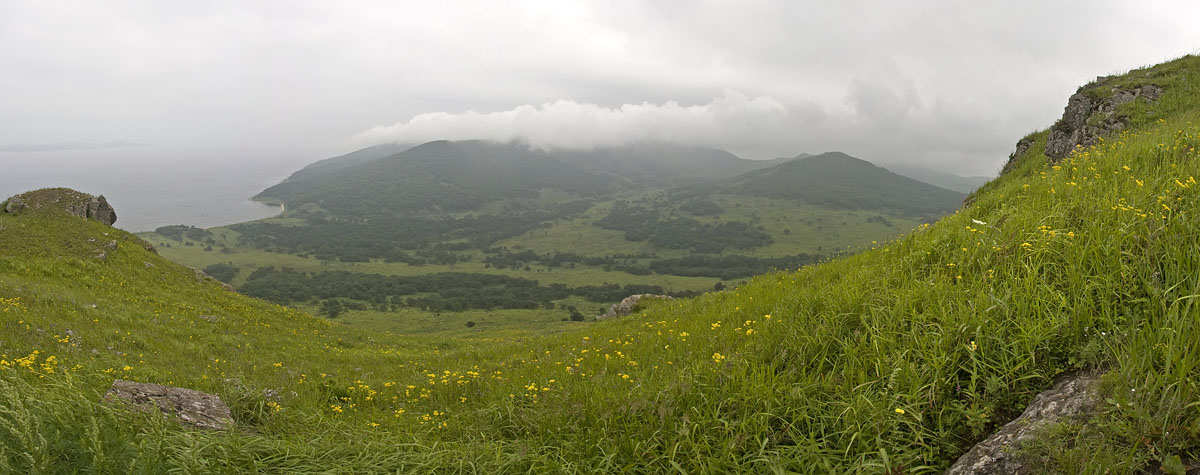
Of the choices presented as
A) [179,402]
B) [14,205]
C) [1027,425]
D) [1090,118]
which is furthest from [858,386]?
[14,205]

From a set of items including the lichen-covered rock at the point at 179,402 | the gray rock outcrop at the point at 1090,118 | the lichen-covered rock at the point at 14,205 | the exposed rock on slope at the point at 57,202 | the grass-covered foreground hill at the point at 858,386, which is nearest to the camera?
the grass-covered foreground hill at the point at 858,386

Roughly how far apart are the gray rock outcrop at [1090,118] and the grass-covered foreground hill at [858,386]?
465 inches

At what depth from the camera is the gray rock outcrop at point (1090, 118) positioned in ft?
56.3

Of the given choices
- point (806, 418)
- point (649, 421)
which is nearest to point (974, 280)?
point (806, 418)

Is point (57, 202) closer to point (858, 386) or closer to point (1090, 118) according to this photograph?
point (858, 386)

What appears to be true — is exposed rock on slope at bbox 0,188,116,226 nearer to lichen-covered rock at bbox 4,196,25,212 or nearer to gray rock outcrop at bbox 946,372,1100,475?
lichen-covered rock at bbox 4,196,25,212

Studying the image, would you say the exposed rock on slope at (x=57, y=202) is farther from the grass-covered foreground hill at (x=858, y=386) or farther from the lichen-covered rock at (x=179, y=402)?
the lichen-covered rock at (x=179, y=402)

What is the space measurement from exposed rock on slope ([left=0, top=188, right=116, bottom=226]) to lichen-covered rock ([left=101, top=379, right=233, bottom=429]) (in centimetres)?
3695

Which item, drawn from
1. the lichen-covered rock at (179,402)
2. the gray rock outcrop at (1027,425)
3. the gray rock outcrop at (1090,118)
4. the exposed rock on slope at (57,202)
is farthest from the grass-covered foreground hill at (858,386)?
the exposed rock on slope at (57,202)

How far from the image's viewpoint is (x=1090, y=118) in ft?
58.7

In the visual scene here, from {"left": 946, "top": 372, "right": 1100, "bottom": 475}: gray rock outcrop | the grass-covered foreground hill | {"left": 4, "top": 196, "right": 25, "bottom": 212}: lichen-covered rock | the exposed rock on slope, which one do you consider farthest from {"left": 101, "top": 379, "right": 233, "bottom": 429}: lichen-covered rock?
{"left": 4, "top": 196, "right": 25, "bottom": 212}: lichen-covered rock

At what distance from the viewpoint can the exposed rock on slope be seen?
2892 cm

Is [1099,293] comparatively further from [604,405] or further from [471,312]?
[471,312]

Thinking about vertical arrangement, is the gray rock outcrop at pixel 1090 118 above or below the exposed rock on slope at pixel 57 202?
above
